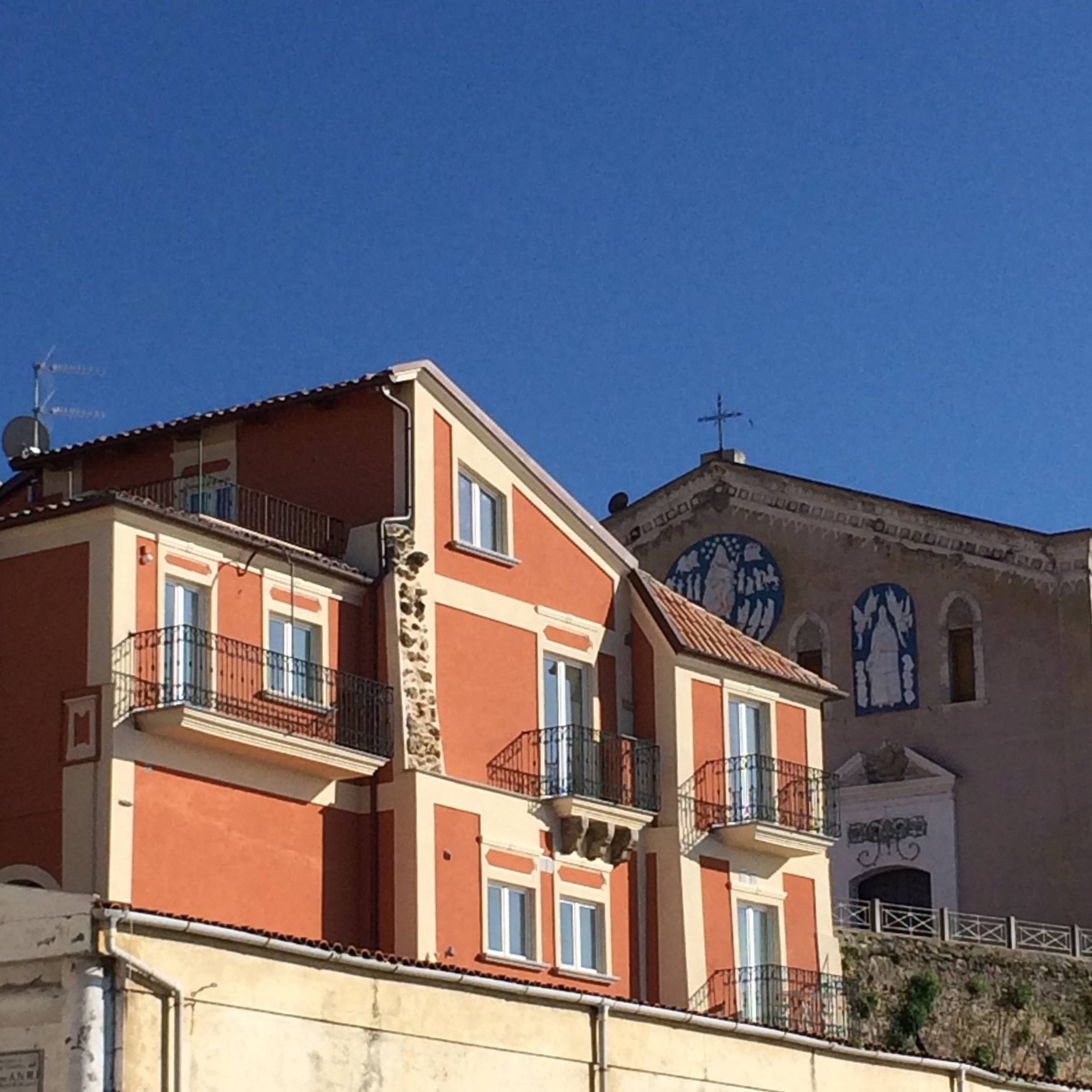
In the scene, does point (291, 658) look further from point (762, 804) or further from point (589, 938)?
point (762, 804)

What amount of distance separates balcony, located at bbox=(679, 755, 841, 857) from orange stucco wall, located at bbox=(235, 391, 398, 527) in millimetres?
6539

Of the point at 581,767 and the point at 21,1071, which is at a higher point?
the point at 581,767

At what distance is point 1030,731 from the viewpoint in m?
51.4

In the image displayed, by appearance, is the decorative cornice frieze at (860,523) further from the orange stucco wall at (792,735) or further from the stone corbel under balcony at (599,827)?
the stone corbel under balcony at (599,827)

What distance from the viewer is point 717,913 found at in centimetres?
3969

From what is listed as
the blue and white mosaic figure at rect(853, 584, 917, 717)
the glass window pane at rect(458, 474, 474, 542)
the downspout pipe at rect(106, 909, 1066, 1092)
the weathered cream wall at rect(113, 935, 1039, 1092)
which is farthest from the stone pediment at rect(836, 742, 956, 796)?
the weathered cream wall at rect(113, 935, 1039, 1092)

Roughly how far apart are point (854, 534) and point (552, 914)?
18247 millimetres

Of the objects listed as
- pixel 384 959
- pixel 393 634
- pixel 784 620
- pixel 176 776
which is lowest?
pixel 384 959

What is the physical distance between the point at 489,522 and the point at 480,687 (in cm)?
263

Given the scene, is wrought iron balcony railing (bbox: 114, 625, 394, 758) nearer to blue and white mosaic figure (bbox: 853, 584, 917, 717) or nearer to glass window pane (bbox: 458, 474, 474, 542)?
glass window pane (bbox: 458, 474, 474, 542)

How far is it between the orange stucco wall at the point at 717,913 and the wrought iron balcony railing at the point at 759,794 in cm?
68

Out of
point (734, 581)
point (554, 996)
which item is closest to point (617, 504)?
point (734, 581)

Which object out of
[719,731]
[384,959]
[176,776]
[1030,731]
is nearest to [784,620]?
[1030,731]

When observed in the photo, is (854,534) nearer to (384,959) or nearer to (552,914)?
(552,914)
